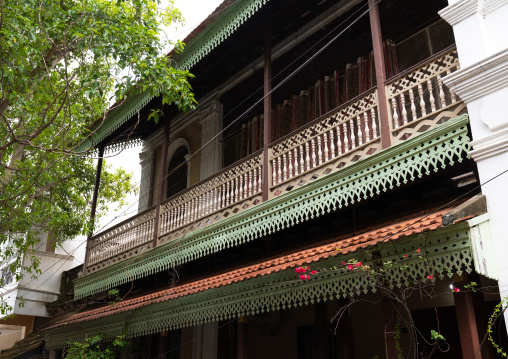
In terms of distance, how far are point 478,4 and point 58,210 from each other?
9.93 m

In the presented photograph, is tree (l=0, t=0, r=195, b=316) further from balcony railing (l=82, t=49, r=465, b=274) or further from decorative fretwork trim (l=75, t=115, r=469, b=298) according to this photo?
decorative fretwork trim (l=75, t=115, r=469, b=298)

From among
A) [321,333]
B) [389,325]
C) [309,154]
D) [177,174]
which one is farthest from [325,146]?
[177,174]

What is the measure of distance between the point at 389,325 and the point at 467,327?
82 cm

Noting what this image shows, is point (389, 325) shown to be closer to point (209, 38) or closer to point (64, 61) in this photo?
point (209, 38)

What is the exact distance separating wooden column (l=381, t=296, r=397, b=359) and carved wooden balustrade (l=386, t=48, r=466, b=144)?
1682 millimetres

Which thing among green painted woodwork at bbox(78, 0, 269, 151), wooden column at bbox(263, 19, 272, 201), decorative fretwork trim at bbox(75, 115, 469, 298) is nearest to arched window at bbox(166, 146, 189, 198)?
green painted woodwork at bbox(78, 0, 269, 151)

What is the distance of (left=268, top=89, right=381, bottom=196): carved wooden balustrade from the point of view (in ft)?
19.2

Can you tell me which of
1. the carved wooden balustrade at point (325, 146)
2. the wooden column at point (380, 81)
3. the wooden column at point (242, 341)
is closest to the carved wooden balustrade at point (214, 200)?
the carved wooden balustrade at point (325, 146)

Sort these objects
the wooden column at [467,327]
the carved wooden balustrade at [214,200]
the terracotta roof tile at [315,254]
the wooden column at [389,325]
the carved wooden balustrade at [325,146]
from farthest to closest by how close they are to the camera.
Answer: the carved wooden balustrade at [214,200]
the carved wooden balustrade at [325,146]
the wooden column at [389,325]
the terracotta roof tile at [315,254]
the wooden column at [467,327]

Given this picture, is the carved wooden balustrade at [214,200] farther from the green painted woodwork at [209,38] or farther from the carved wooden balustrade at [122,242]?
the green painted woodwork at [209,38]

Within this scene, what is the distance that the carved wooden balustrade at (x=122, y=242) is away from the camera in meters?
9.30

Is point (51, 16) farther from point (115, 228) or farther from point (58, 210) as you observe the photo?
point (58, 210)

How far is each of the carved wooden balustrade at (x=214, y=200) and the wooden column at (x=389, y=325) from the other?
8.50 feet

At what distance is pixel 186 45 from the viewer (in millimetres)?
8461
